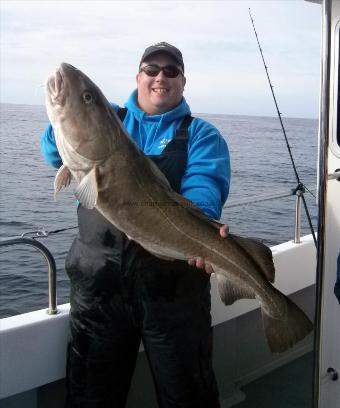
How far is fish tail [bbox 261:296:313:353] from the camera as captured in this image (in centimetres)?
269

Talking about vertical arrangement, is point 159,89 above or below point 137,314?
above

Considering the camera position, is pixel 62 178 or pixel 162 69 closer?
pixel 62 178

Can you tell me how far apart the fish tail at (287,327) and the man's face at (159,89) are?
1.39 meters

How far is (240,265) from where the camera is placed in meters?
2.62

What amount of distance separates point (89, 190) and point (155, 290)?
28.4 inches

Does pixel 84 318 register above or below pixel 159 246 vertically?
below

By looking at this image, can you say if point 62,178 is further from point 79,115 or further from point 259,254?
point 259,254

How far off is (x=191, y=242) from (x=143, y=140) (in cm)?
85

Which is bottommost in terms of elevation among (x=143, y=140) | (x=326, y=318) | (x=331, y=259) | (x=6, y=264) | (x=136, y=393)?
(x=6, y=264)

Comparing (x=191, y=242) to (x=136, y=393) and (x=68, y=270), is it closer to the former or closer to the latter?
(x=68, y=270)

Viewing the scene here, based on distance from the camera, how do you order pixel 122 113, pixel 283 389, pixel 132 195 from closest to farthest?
1. pixel 132 195
2. pixel 122 113
3. pixel 283 389

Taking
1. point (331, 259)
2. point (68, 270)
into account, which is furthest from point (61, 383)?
point (331, 259)

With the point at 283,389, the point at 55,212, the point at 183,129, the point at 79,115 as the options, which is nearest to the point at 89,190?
the point at 79,115

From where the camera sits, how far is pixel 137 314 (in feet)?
9.25
